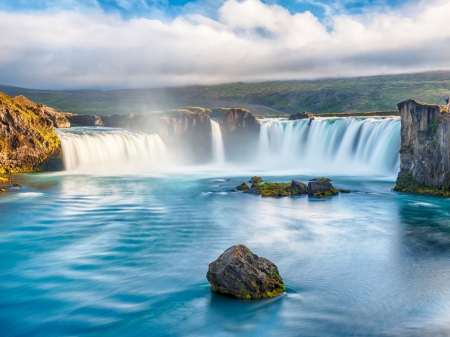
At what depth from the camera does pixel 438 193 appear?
1312 inches

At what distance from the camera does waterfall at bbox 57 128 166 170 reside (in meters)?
53.2

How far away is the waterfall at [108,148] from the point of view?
53188 millimetres

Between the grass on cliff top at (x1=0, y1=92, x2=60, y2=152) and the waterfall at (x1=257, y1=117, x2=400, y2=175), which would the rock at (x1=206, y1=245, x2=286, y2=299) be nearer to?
the grass on cliff top at (x1=0, y1=92, x2=60, y2=152)

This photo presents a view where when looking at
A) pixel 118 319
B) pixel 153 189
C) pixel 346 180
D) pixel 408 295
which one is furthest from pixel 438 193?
pixel 118 319

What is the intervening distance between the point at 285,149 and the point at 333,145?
32.2ft

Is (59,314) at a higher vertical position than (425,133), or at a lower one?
lower

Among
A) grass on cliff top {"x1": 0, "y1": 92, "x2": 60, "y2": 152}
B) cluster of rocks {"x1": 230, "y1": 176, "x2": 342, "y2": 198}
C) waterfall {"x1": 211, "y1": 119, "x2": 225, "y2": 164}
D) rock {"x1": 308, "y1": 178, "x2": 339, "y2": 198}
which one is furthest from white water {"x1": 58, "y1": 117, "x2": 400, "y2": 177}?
cluster of rocks {"x1": 230, "y1": 176, "x2": 342, "y2": 198}

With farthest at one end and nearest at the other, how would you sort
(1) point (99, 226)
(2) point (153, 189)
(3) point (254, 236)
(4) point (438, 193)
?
(2) point (153, 189) → (4) point (438, 193) → (1) point (99, 226) → (3) point (254, 236)

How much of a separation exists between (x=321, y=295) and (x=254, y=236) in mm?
9254

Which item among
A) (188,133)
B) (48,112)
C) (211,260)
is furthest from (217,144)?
(211,260)

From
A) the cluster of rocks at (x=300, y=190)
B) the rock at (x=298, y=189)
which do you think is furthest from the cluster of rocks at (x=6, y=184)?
the rock at (x=298, y=189)

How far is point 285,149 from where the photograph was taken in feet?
233

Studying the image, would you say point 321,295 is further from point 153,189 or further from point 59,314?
point 153,189

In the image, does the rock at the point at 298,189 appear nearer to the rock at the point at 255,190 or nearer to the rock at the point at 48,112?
the rock at the point at 255,190
